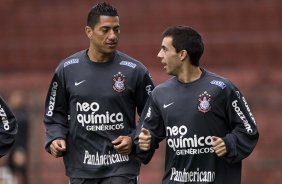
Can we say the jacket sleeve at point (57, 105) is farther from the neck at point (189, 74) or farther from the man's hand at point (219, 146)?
the man's hand at point (219, 146)

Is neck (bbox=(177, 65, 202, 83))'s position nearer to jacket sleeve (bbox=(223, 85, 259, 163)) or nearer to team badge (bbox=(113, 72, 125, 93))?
jacket sleeve (bbox=(223, 85, 259, 163))

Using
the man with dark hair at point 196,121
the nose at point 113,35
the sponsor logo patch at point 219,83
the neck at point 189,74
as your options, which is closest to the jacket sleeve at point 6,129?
the nose at point 113,35

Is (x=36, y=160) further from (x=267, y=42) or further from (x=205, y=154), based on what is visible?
(x=205, y=154)

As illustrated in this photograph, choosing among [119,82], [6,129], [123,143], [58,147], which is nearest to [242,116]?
[123,143]

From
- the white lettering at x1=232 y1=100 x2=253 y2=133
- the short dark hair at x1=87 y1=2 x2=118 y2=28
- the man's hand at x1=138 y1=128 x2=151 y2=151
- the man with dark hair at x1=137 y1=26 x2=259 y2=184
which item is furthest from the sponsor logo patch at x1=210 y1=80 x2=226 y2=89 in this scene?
the short dark hair at x1=87 y1=2 x2=118 y2=28

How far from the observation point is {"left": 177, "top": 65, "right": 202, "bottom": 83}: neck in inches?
285

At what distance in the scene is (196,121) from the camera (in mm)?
7152

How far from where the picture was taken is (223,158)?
279 inches

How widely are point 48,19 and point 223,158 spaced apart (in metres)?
11.9

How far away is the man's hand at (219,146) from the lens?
6.87m

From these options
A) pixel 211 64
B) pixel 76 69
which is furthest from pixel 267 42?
pixel 76 69

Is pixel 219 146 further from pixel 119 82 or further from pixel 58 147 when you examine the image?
pixel 58 147

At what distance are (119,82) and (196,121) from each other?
0.92 m

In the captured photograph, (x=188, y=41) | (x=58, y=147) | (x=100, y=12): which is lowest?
(x=58, y=147)
